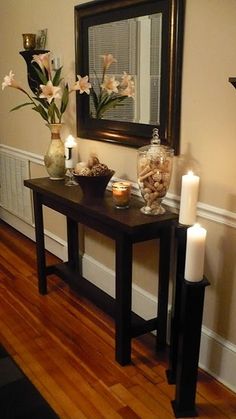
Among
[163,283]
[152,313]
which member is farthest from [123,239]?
[152,313]

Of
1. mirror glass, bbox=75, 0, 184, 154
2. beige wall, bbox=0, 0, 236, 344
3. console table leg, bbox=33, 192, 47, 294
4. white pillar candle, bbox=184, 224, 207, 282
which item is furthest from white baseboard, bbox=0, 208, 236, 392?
mirror glass, bbox=75, 0, 184, 154

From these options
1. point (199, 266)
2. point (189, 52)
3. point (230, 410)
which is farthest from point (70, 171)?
point (230, 410)

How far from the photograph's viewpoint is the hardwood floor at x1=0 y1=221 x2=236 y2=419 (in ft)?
5.80

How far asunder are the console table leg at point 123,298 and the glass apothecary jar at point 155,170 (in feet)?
0.80

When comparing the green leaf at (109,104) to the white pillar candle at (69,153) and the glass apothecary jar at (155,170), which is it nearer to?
the white pillar candle at (69,153)

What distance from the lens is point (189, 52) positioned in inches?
70.5

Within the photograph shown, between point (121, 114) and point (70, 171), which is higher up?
point (121, 114)

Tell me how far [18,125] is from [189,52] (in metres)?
2.05

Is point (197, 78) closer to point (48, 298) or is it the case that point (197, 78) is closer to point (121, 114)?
point (121, 114)

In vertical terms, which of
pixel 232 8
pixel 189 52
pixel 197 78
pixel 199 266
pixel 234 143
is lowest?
pixel 199 266

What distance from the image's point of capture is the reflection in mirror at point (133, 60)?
198cm

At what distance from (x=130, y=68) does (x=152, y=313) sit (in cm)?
133

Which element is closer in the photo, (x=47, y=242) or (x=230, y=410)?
(x=230, y=410)

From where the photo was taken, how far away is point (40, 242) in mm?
2676
